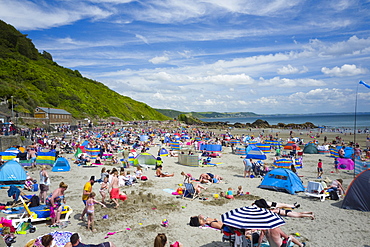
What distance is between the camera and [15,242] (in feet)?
20.6

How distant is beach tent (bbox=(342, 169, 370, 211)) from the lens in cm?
893

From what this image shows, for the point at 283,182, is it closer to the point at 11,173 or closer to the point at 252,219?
the point at 252,219

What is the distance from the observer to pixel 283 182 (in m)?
11.6

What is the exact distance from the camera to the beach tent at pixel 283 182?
450 inches

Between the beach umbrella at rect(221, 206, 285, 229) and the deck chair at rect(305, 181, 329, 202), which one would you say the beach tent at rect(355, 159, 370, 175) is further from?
the beach umbrella at rect(221, 206, 285, 229)

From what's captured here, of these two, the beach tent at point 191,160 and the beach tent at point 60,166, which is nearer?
the beach tent at point 60,166

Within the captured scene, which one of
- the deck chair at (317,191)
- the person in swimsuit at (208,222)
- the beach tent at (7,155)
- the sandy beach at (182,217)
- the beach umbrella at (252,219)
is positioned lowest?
the sandy beach at (182,217)

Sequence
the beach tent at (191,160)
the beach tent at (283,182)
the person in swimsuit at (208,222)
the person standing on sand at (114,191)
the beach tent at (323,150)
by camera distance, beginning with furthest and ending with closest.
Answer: the beach tent at (323,150), the beach tent at (191,160), the beach tent at (283,182), the person standing on sand at (114,191), the person in swimsuit at (208,222)

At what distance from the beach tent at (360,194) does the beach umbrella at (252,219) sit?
18.1 feet

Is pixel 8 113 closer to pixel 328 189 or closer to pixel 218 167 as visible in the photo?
pixel 218 167

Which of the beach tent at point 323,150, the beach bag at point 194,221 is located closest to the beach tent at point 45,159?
the beach bag at point 194,221

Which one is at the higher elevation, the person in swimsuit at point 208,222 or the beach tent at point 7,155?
the beach tent at point 7,155

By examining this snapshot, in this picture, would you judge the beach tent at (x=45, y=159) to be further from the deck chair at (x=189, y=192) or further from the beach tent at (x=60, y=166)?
the deck chair at (x=189, y=192)

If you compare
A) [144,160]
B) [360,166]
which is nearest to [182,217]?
[360,166]
